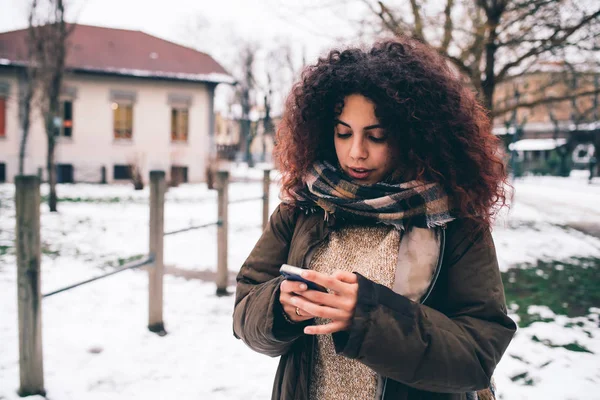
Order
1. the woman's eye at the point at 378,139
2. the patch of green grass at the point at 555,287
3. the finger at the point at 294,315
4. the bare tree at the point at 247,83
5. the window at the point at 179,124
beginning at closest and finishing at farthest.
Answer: the finger at the point at 294,315 < the woman's eye at the point at 378,139 < the patch of green grass at the point at 555,287 < the window at the point at 179,124 < the bare tree at the point at 247,83

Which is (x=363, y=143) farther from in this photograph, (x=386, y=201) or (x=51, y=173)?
(x=51, y=173)

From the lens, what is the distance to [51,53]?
1073 cm

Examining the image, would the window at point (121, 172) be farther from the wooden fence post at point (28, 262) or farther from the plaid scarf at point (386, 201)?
the plaid scarf at point (386, 201)

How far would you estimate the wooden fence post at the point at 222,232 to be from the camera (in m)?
5.02

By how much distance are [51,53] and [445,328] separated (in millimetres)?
11689

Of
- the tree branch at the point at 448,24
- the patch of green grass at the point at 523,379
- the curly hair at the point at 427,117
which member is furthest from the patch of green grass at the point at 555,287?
the tree branch at the point at 448,24

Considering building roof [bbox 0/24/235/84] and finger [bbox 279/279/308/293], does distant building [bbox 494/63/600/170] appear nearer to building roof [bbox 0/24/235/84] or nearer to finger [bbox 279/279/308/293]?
finger [bbox 279/279/308/293]

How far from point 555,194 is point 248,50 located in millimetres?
29468

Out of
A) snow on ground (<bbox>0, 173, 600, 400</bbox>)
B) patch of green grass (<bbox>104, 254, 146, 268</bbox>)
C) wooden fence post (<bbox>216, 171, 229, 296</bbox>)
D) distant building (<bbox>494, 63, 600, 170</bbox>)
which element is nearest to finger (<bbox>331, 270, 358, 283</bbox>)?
snow on ground (<bbox>0, 173, 600, 400</bbox>)

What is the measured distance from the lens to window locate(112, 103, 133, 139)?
22.5 m

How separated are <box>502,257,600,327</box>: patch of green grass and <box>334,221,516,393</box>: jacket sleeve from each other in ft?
Result: 11.9

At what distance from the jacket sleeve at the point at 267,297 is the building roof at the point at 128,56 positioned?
2177 cm

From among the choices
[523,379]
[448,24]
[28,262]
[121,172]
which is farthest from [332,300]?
[121,172]

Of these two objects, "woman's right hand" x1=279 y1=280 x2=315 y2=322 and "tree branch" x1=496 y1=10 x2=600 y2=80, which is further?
"tree branch" x1=496 y1=10 x2=600 y2=80
